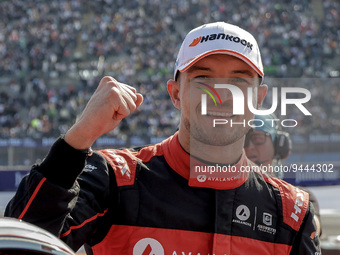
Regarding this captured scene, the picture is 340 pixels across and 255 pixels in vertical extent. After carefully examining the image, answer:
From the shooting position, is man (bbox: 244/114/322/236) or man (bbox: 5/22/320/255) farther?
man (bbox: 244/114/322/236)

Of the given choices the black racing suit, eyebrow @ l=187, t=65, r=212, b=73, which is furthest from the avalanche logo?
eyebrow @ l=187, t=65, r=212, b=73

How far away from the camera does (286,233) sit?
1.86 m

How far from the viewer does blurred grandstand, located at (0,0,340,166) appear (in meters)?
17.2

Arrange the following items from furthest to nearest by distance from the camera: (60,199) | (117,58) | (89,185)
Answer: (117,58) < (89,185) < (60,199)

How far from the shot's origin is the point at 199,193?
6.13ft

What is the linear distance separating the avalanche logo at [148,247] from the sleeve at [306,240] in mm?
447

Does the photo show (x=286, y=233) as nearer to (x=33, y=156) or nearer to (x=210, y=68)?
(x=210, y=68)

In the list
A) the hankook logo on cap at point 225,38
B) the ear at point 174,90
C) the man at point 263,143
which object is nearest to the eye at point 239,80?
the hankook logo on cap at point 225,38

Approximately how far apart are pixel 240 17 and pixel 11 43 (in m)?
9.13

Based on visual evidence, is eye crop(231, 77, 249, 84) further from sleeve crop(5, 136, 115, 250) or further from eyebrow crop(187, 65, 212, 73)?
sleeve crop(5, 136, 115, 250)

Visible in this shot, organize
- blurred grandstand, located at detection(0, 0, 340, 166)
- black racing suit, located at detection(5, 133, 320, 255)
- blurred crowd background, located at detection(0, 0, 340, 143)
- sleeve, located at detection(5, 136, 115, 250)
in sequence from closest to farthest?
sleeve, located at detection(5, 136, 115, 250)
black racing suit, located at detection(5, 133, 320, 255)
blurred grandstand, located at detection(0, 0, 340, 166)
blurred crowd background, located at detection(0, 0, 340, 143)

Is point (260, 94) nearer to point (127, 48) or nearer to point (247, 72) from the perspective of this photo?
point (247, 72)

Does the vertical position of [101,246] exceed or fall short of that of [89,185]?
it falls short

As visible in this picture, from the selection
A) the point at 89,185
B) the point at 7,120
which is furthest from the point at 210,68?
the point at 7,120
